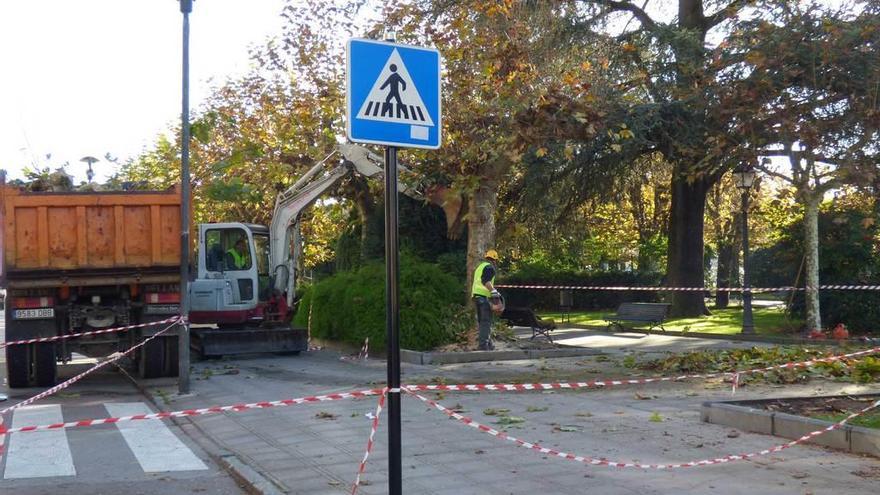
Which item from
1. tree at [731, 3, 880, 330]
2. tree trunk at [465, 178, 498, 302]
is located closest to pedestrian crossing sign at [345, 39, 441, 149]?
tree at [731, 3, 880, 330]

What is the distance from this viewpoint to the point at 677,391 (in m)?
11.8

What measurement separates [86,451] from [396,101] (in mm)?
5457

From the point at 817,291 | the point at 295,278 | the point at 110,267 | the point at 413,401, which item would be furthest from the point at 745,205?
the point at 110,267

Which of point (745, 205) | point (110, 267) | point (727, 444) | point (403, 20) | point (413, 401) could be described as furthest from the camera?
point (745, 205)

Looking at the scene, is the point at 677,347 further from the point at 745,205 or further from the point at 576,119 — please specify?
the point at 576,119

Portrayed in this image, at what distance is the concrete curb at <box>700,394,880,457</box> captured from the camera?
7613mm

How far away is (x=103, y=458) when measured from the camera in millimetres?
8555

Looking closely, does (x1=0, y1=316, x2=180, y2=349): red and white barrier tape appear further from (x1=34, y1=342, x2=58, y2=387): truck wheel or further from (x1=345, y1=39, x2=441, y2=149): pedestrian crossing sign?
(x1=345, y1=39, x2=441, y2=149): pedestrian crossing sign

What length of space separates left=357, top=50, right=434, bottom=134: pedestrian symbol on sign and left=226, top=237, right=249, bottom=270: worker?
12991 millimetres

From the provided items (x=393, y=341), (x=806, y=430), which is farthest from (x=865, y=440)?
(x=393, y=341)

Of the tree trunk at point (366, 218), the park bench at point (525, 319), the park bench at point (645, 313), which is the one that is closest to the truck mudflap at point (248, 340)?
the park bench at point (525, 319)

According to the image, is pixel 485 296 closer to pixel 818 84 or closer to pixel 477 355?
pixel 477 355

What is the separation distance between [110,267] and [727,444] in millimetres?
9170

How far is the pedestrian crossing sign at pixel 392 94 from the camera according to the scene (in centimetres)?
532
